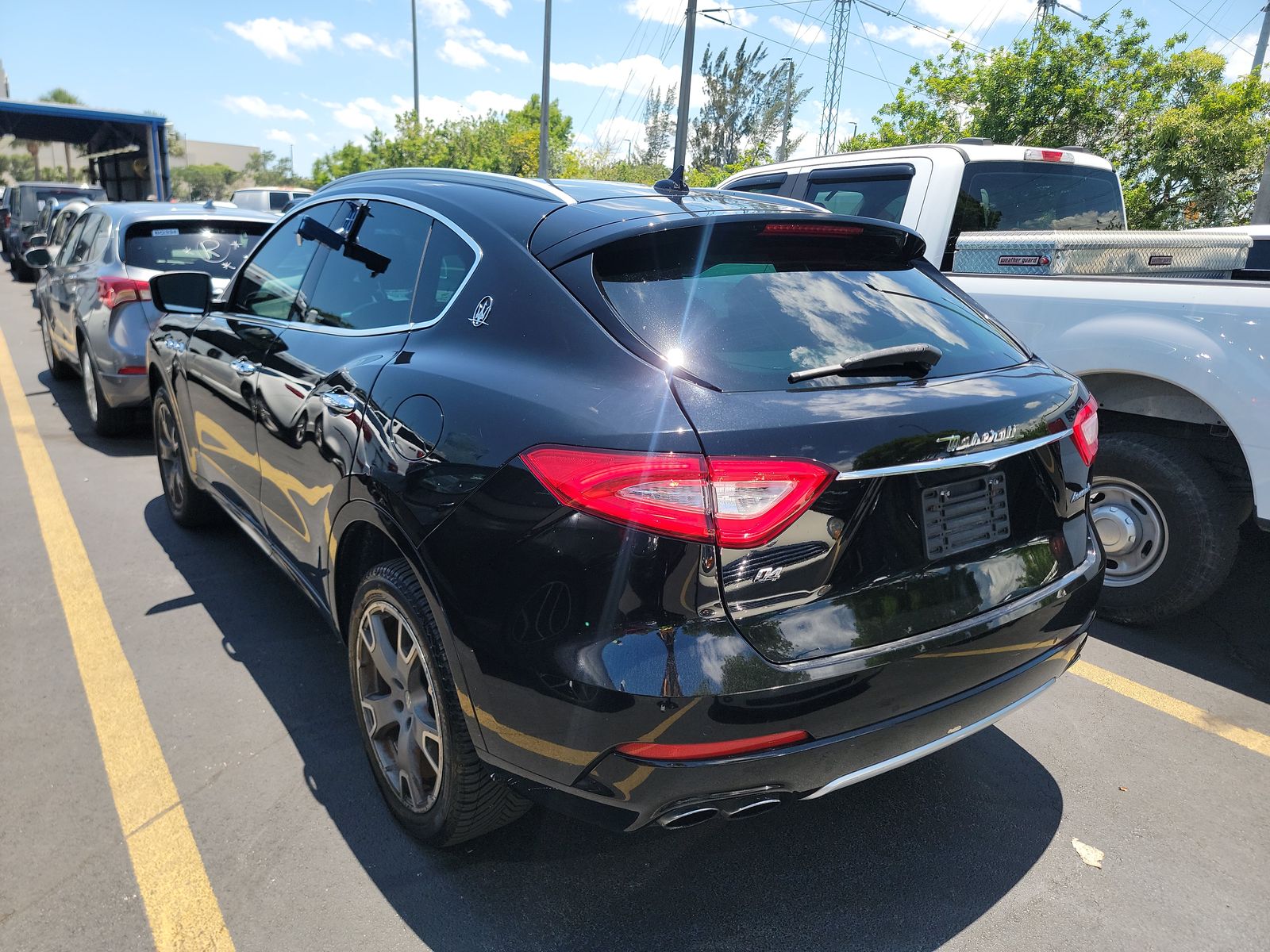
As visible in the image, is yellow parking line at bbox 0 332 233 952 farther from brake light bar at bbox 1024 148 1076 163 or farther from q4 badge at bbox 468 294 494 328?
brake light bar at bbox 1024 148 1076 163

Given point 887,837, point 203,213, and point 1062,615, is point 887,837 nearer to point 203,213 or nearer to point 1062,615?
point 1062,615

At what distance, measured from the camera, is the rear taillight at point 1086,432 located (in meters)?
2.46

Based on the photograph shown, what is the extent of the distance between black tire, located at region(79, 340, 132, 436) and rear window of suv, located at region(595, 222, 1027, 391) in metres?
5.80

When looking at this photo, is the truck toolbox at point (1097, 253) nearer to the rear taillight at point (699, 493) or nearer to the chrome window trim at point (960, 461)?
the chrome window trim at point (960, 461)

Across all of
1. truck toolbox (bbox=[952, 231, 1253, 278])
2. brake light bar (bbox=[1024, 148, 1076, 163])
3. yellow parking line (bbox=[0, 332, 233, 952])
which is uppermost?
brake light bar (bbox=[1024, 148, 1076, 163])

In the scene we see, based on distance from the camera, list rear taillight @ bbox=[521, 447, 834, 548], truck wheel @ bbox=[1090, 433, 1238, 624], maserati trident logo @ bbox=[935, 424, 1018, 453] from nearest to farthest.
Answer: rear taillight @ bbox=[521, 447, 834, 548] < maserati trident logo @ bbox=[935, 424, 1018, 453] < truck wheel @ bbox=[1090, 433, 1238, 624]

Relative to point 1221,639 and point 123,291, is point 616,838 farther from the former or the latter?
point 123,291

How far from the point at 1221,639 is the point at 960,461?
283 centimetres

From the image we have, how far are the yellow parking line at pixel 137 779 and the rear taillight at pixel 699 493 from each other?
147 centimetres

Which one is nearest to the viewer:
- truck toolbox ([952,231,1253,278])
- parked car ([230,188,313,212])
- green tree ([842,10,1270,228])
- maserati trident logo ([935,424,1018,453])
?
maserati trident logo ([935,424,1018,453])

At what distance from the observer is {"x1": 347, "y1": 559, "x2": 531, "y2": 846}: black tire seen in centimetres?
215

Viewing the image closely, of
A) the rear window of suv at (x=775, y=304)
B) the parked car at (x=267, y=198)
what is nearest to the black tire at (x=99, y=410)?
→ the rear window of suv at (x=775, y=304)

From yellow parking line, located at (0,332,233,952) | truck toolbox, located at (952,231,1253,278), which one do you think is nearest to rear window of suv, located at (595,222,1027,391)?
yellow parking line, located at (0,332,233,952)

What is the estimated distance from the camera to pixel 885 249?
2.65 meters
